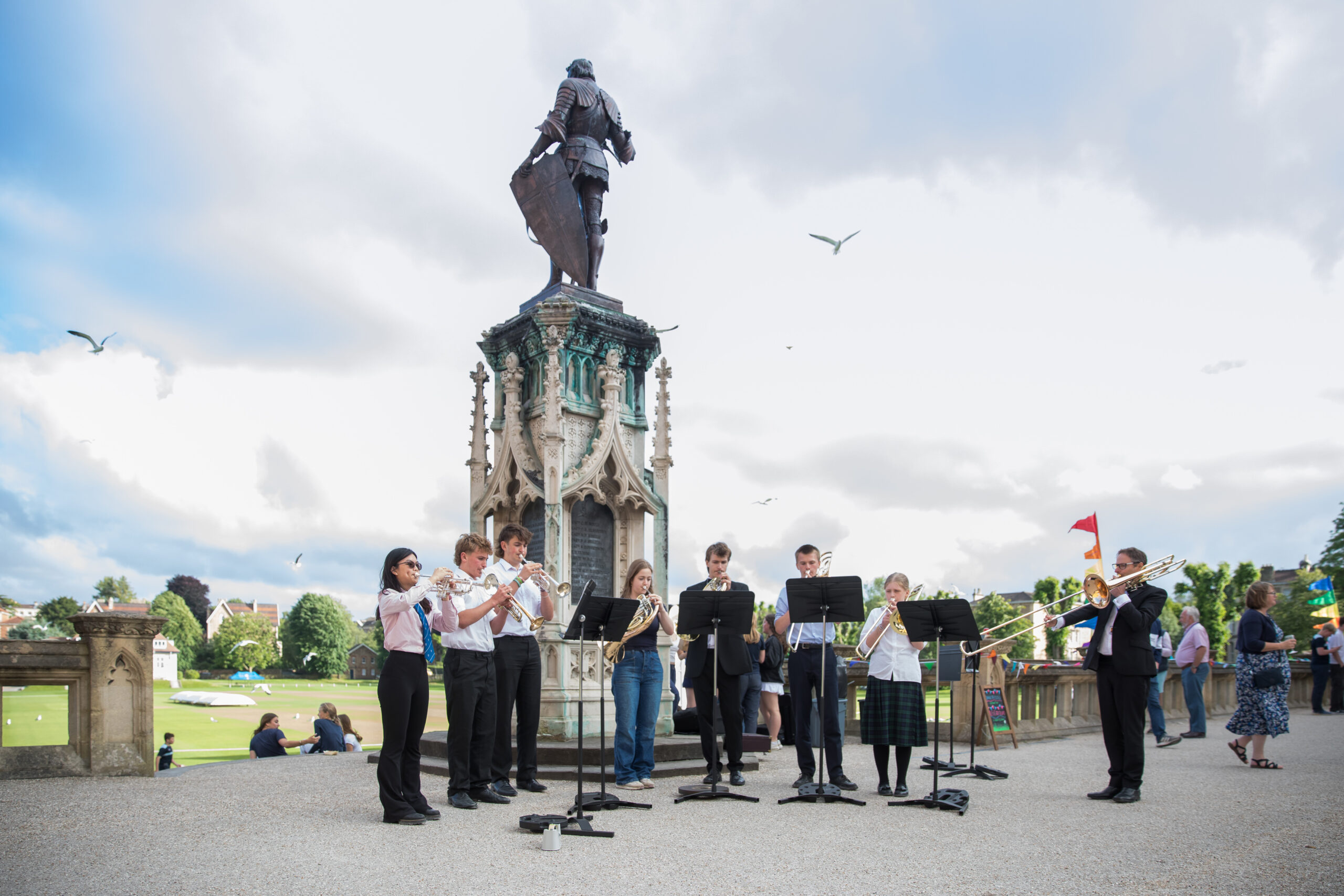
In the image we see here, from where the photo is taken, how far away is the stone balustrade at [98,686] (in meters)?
8.81

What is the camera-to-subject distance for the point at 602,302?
39.0 ft

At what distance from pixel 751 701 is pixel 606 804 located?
14.1ft

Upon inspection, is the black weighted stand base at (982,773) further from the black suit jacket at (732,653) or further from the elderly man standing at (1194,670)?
the elderly man standing at (1194,670)

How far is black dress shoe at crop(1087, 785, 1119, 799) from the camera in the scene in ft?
25.0

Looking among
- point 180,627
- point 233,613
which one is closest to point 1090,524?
point 180,627

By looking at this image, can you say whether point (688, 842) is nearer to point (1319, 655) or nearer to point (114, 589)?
point (1319, 655)

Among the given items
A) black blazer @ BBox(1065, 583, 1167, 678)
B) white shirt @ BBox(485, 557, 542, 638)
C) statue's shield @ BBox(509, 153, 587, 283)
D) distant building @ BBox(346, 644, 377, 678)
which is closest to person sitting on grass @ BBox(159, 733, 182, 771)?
white shirt @ BBox(485, 557, 542, 638)

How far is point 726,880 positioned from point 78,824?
4362 millimetres

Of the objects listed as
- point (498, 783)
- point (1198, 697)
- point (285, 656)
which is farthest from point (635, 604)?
point (285, 656)

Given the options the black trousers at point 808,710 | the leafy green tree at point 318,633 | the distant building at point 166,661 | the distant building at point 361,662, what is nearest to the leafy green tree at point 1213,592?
the black trousers at point 808,710

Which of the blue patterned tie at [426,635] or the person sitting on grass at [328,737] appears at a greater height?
the blue patterned tie at [426,635]

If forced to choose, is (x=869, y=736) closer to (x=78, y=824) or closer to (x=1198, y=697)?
(x=78, y=824)

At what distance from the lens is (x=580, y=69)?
12383mm

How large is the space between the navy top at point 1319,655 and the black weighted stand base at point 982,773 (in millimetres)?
12997
